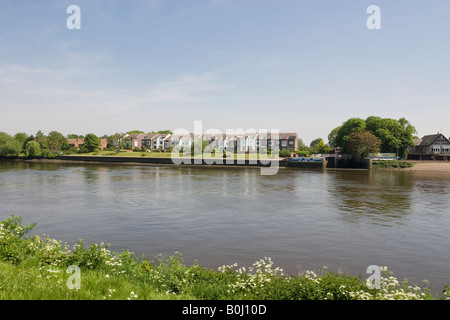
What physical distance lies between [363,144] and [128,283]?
3585 inches

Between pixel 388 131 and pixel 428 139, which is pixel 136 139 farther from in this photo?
pixel 428 139

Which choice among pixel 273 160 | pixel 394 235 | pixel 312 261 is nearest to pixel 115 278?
pixel 312 261

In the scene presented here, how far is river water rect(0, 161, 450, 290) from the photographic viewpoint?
17.0 m

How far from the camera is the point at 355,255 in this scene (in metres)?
17.5

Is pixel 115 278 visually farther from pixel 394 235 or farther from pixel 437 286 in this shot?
pixel 394 235

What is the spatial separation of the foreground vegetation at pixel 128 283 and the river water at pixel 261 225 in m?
5.05

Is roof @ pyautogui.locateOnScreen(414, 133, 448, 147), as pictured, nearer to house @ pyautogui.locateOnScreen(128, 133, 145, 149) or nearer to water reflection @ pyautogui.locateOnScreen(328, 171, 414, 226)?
water reflection @ pyautogui.locateOnScreen(328, 171, 414, 226)

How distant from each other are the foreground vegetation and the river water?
5.05m

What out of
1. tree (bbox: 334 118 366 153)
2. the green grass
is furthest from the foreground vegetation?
tree (bbox: 334 118 366 153)

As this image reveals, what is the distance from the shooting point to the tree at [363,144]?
89.6 meters
